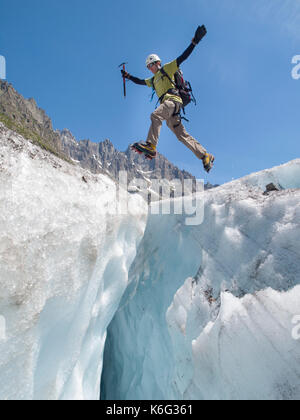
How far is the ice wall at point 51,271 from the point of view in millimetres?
3094

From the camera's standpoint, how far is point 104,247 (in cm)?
481

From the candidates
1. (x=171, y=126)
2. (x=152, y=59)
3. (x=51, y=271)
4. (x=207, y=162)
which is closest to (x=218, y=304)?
(x=51, y=271)

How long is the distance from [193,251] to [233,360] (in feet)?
7.94

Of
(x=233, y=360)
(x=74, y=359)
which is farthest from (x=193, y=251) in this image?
(x=74, y=359)

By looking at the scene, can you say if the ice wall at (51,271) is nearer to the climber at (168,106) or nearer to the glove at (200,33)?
the climber at (168,106)

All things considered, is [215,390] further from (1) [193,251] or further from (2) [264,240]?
(1) [193,251]

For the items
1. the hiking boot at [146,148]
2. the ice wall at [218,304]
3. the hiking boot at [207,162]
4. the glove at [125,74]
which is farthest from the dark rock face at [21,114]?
the ice wall at [218,304]

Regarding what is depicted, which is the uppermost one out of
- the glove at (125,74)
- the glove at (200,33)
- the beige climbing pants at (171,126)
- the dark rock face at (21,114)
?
the dark rock face at (21,114)

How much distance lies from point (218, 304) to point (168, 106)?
4865 mm

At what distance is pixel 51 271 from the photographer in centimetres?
354

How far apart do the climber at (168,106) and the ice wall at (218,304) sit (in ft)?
6.01

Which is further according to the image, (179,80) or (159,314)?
(179,80)

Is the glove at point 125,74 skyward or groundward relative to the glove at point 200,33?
skyward

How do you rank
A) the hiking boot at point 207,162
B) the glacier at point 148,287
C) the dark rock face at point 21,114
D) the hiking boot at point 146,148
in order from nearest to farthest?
the glacier at point 148,287 < the hiking boot at point 146,148 < the hiking boot at point 207,162 < the dark rock face at point 21,114
